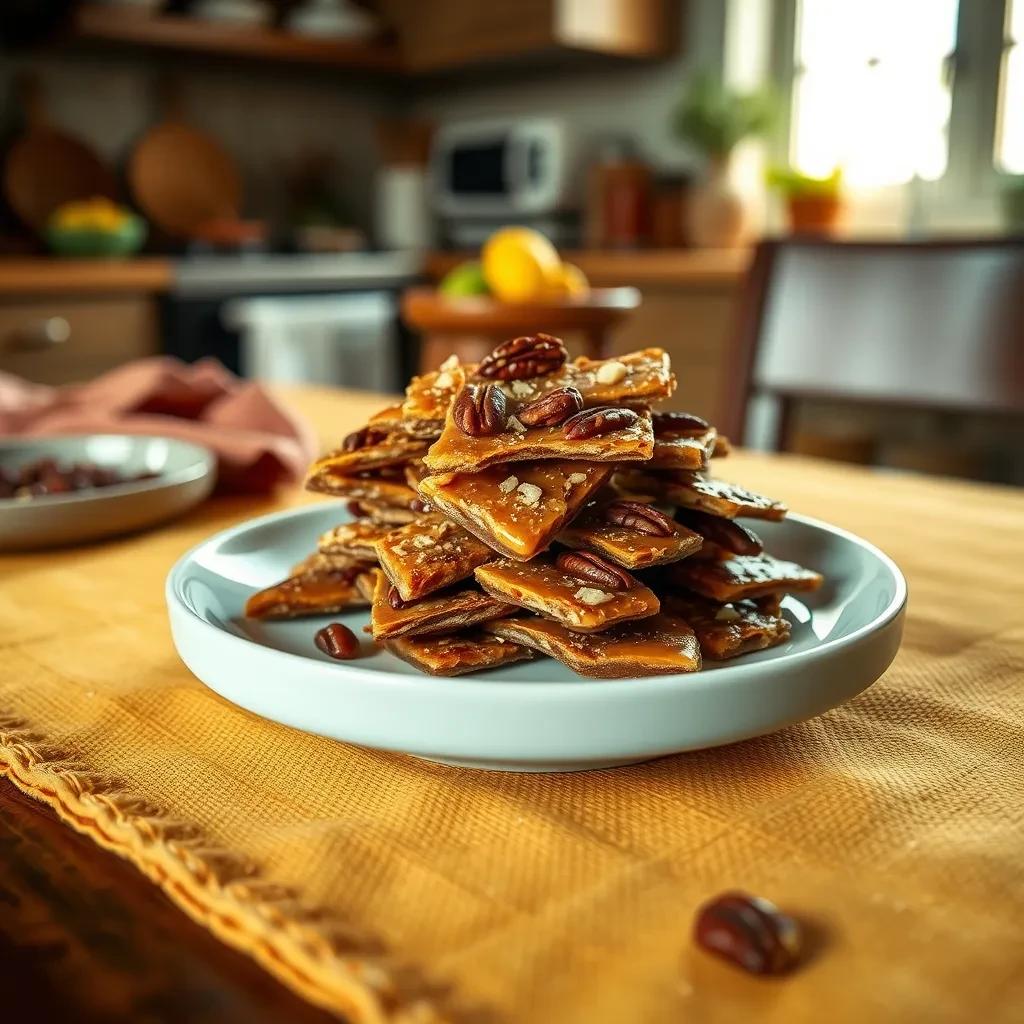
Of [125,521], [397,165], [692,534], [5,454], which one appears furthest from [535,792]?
[397,165]

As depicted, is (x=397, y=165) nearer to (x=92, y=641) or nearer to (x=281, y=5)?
(x=281, y=5)

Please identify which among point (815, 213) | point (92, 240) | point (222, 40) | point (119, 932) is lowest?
point (119, 932)

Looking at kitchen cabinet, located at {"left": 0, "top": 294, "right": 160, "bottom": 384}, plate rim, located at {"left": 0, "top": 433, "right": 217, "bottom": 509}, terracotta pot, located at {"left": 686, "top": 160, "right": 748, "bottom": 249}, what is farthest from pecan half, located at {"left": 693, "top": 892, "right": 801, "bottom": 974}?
terracotta pot, located at {"left": 686, "top": 160, "right": 748, "bottom": 249}

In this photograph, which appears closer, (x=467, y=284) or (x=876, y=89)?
(x=467, y=284)

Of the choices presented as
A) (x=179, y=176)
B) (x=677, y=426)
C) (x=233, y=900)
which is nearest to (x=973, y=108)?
(x=179, y=176)

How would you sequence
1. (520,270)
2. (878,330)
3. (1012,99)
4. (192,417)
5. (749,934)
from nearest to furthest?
(749,934) < (192,417) < (878,330) < (520,270) < (1012,99)

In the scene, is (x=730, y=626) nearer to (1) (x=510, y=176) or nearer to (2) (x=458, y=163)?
(1) (x=510, y=176)
